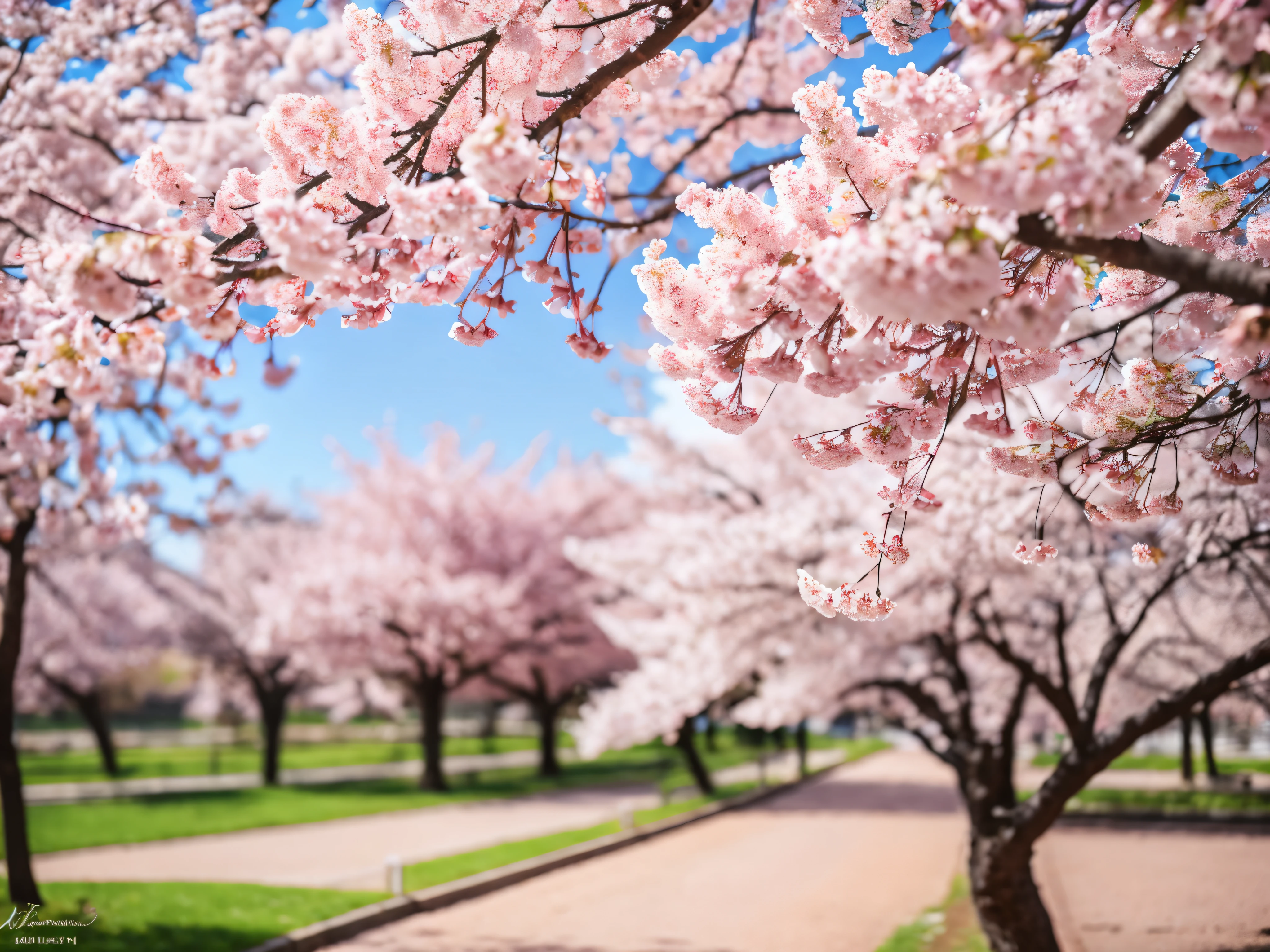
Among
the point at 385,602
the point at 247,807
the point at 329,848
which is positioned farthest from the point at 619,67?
the point at 385,602

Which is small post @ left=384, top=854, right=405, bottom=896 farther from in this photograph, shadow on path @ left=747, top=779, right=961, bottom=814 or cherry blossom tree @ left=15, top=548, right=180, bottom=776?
cherry blossom tree @ left=15, top=548, right=180, bottom=776

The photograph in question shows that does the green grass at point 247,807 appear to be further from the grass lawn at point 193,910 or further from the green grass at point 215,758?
the green grass at point 215,758

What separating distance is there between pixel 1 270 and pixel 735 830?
14.5 m

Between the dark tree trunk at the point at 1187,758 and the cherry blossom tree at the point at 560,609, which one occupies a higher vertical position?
the cherry blossom tree at the point at 560,609

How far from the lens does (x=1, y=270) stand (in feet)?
9.91

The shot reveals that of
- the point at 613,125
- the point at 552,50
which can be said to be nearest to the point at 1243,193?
the point at 552,50

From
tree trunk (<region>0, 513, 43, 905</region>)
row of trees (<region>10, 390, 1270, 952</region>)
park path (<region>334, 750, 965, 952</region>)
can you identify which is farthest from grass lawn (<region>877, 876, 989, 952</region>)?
tree trunk (<region>0, 513, 43, 905</region>)

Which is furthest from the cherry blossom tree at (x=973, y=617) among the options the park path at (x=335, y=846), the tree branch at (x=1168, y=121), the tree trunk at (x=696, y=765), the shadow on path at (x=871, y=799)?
the tree trunk at (x=696, y=765)

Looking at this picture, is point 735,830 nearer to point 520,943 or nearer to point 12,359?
point 520,943

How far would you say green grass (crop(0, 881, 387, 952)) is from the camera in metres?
6.41

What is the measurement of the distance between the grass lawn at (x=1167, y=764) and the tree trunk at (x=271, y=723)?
60.8 ft

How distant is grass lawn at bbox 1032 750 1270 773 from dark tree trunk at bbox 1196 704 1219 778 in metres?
0.08

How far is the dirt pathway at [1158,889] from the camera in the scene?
6934mm

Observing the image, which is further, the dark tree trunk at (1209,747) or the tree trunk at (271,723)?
the tree trunk at (271,723)
